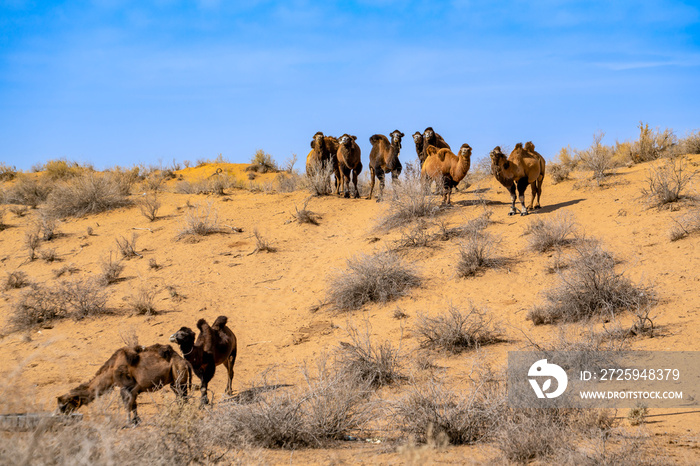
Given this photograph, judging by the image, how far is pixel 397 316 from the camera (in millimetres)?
9195

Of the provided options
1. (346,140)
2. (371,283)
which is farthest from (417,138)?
(371,283)

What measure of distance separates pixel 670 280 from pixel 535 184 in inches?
221

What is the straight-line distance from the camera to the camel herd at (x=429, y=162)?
1306 cm

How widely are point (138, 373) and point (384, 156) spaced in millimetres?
12622

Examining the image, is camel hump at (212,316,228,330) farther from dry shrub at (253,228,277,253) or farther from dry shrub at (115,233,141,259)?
dry shrub at (115,233,141,259)

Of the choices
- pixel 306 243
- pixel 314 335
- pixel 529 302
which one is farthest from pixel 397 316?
pixel 306 243

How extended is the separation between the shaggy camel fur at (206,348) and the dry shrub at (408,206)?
7387 millimetres

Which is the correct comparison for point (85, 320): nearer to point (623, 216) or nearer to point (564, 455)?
point (564, 455)

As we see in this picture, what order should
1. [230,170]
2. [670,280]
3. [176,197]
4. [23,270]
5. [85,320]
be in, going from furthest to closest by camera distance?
[230,170] < [176,197] < [23,270] < [85,320] < [670,280]

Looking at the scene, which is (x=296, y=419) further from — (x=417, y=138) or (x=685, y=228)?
(x=417, y=138)

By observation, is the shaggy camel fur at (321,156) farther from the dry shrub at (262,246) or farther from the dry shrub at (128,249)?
the dry shrub at (128,249)

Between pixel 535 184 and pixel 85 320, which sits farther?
pixel 535 184

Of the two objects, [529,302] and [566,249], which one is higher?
[566,249]

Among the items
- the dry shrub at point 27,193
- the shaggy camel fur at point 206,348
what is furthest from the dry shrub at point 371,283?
the dry shrub at point 27,193
